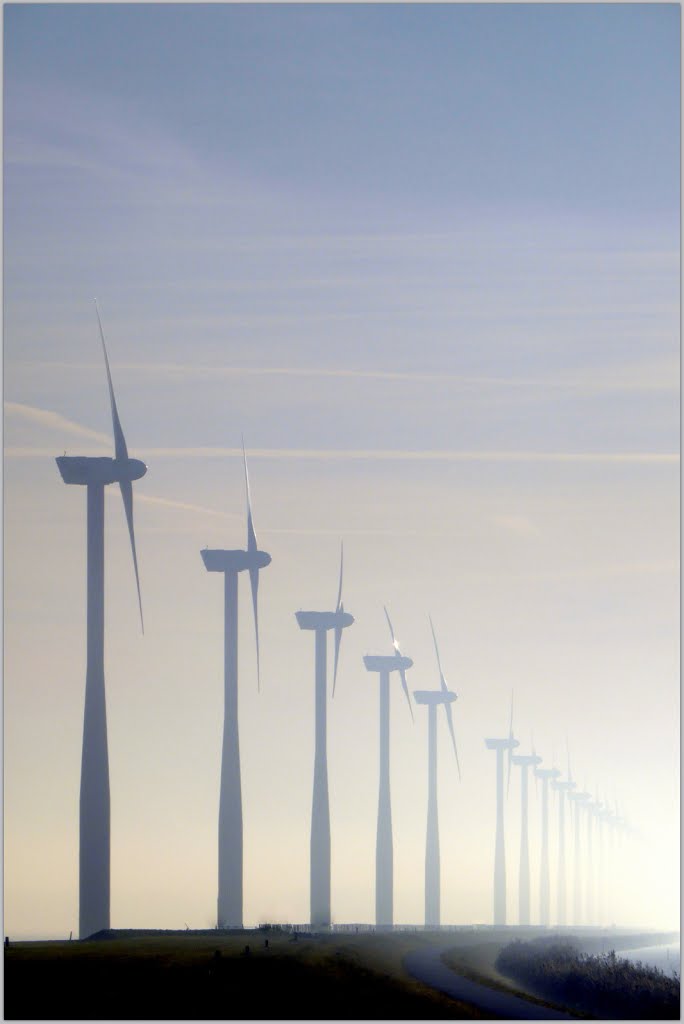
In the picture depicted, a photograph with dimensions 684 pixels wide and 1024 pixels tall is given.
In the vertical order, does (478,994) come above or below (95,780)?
below

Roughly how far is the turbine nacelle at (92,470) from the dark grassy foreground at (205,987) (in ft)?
151

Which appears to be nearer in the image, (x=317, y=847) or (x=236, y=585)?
(x=236, y=585)

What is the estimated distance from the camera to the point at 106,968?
104 meters

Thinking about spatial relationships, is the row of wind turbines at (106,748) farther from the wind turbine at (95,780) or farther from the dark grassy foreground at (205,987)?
the dark grassy foreground at (205,987)

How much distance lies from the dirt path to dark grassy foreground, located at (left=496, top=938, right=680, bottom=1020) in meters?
3.30

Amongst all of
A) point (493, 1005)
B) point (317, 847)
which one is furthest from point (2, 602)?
point (317, 847)

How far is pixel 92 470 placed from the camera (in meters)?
155

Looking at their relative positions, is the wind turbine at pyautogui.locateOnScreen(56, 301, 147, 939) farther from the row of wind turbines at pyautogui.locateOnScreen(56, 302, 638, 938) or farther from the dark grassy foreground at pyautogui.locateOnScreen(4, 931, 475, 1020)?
the dark grassy foreground at pyautogui.locateOnScreen(4, 931, 475, 1020)

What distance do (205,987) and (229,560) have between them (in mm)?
83411

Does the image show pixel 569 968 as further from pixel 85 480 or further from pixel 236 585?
pixel 236 585

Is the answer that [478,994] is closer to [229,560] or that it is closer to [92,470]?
[92,470]

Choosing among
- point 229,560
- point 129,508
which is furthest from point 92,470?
point 229,560

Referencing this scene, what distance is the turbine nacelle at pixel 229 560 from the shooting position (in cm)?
18238

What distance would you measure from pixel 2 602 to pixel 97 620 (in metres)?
48.7
